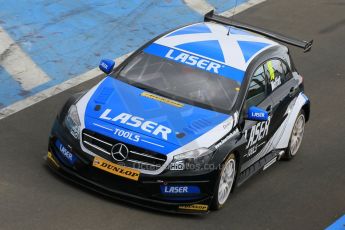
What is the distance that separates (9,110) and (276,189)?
3849 millimetres

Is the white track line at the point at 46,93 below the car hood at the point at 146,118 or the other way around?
below

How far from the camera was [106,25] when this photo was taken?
15.7m

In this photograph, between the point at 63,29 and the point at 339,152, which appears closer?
the point at 339,152

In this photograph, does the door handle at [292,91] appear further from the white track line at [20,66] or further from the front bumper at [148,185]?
the white track line at [20,66]

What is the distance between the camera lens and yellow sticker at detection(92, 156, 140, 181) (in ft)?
30.1

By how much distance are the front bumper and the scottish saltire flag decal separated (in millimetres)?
1733

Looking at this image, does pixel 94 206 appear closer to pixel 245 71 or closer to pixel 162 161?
pixel 162 161

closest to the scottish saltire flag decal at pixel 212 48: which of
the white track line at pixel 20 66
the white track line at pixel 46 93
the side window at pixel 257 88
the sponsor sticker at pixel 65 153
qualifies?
the side window at pixel 257 88

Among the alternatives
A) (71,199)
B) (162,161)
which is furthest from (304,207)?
(71,199)

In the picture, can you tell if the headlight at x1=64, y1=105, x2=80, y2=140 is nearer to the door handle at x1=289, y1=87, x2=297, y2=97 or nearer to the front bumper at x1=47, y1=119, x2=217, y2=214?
the front bumper at x1=47, y1=119, x2=217, y2=214

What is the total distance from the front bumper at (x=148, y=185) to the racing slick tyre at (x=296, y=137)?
251 centimetres

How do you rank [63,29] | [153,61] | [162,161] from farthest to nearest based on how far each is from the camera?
[63,29]
[153,61]
[162,161]

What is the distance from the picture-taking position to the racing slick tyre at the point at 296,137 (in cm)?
1158

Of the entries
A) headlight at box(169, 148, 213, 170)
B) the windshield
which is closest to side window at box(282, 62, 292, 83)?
the windshield
